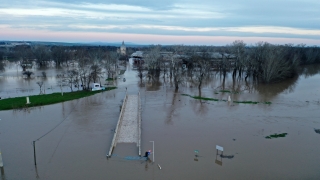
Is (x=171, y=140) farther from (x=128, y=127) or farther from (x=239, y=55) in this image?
(x=239, y=55)

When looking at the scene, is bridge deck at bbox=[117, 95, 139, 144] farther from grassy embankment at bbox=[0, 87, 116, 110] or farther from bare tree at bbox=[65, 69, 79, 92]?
bare tree at bbox=[65, 69, 79, 92]

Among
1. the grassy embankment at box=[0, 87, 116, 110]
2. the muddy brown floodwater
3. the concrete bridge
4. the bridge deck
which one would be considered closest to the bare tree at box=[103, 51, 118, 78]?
the grassy embankment at box=[0, 87, 116, 110]

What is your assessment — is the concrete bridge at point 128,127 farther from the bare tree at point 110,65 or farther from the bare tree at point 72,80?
the bare tree at point 110,65

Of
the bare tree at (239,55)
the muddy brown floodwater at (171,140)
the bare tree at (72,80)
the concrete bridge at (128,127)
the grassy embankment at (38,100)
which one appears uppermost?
the bare tree at (239,55)

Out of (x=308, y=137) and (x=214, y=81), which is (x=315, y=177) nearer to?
(x=308, y=137)

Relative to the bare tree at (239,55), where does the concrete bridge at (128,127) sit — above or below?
below

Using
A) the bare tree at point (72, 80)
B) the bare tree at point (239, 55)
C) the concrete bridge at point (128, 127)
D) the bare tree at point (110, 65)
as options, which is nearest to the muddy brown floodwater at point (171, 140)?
the concrete bridge at point (128, 127)

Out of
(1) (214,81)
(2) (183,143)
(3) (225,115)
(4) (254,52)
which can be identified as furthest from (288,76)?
(2) (183,143)
